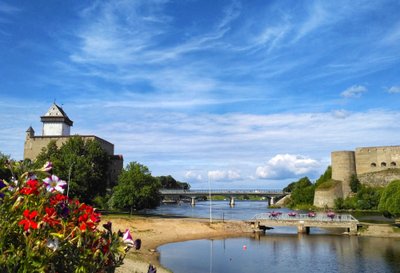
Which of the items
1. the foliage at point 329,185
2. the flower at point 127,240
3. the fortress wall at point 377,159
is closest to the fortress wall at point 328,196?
the foliage at point 329,185

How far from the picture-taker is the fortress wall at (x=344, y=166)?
113m

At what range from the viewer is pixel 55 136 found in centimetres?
11094

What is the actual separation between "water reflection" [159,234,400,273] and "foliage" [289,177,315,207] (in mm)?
73425

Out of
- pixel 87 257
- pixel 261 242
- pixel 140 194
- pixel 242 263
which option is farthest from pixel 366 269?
pixel 140 194

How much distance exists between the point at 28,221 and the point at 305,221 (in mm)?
55568

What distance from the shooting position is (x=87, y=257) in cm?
540

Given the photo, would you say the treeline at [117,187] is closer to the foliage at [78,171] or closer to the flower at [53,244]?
the foliage at [78,171]

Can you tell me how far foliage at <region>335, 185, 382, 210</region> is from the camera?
9956cm

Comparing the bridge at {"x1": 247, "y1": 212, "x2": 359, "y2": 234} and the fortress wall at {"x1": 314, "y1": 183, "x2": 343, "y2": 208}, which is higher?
the fortress wall at {"x1": 314, "y1": 183, "x2": 343, "y2": 208}

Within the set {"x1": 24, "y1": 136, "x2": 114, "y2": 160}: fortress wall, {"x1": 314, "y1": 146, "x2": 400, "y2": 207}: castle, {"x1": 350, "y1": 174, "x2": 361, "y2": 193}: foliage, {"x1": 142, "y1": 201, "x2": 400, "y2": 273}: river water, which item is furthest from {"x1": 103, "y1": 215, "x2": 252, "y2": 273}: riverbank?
{"x1": 24, "y1": 136, "x2": 114, "y2": 160}: fortress wall

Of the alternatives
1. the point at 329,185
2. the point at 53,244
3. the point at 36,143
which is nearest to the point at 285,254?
the point at 53,244

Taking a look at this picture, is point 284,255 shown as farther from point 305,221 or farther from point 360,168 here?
point 360,168

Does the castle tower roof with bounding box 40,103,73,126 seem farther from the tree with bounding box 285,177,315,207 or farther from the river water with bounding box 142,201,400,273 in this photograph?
the river water with bounding box 142,201,400,273

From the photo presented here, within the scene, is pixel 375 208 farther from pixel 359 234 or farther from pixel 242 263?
pixel 242 263
